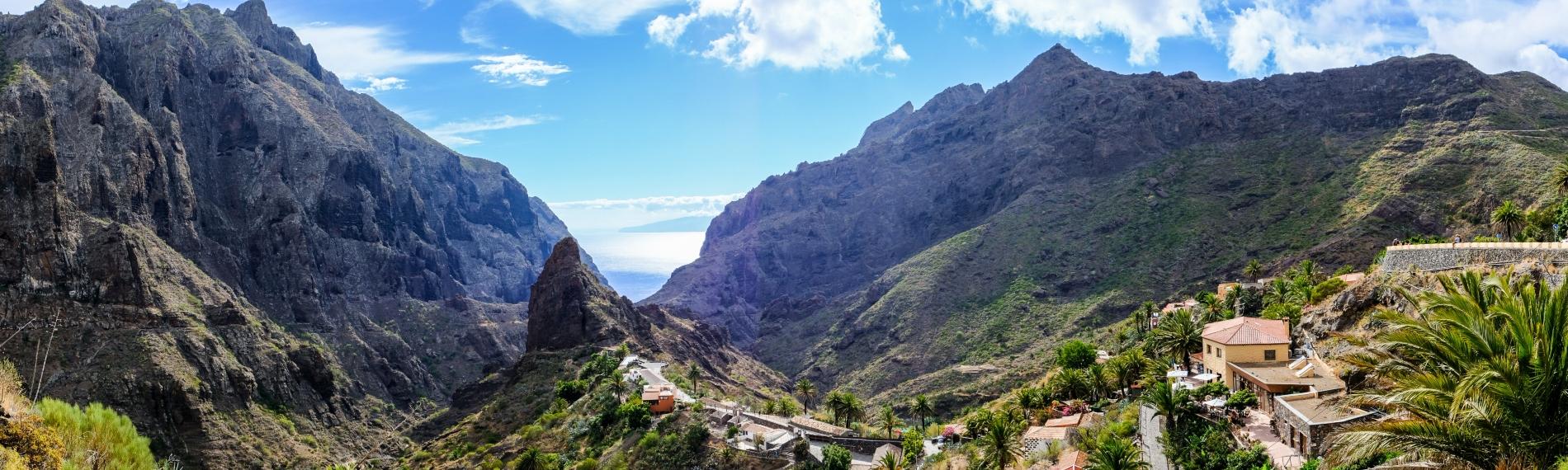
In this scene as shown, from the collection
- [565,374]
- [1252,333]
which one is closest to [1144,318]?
[1252,333]

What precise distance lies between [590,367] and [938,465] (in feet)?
175

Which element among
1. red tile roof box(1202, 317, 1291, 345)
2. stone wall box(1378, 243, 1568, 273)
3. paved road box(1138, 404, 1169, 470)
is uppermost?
stone wall box(1378, 243, 1568, 273)

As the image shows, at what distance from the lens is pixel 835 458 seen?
5509 centimetres

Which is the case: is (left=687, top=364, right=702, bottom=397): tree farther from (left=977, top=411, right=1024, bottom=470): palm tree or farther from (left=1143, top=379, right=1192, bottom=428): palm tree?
(left=1143, top=379, right=1192, bottom=428): palm tree

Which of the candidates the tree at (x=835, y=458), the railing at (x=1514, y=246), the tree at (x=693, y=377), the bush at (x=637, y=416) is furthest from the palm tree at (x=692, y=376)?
the railing at (x=1514, y=246)

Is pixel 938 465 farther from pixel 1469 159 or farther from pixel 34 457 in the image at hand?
pixel 1469 159

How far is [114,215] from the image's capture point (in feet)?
406

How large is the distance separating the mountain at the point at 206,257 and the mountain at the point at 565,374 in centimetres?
1416

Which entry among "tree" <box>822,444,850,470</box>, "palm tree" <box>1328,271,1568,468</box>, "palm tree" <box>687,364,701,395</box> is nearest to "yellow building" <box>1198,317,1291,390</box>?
"tree" <box>822,444,850,470</box>

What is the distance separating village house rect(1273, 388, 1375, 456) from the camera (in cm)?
2684

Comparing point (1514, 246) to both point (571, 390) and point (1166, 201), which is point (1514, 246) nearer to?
point (571, 390)

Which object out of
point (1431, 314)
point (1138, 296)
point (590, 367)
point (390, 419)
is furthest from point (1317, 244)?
point (390, 419)

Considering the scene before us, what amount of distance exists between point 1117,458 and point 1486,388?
20.8 meters

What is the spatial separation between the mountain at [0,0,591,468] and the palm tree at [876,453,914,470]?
75420mm
